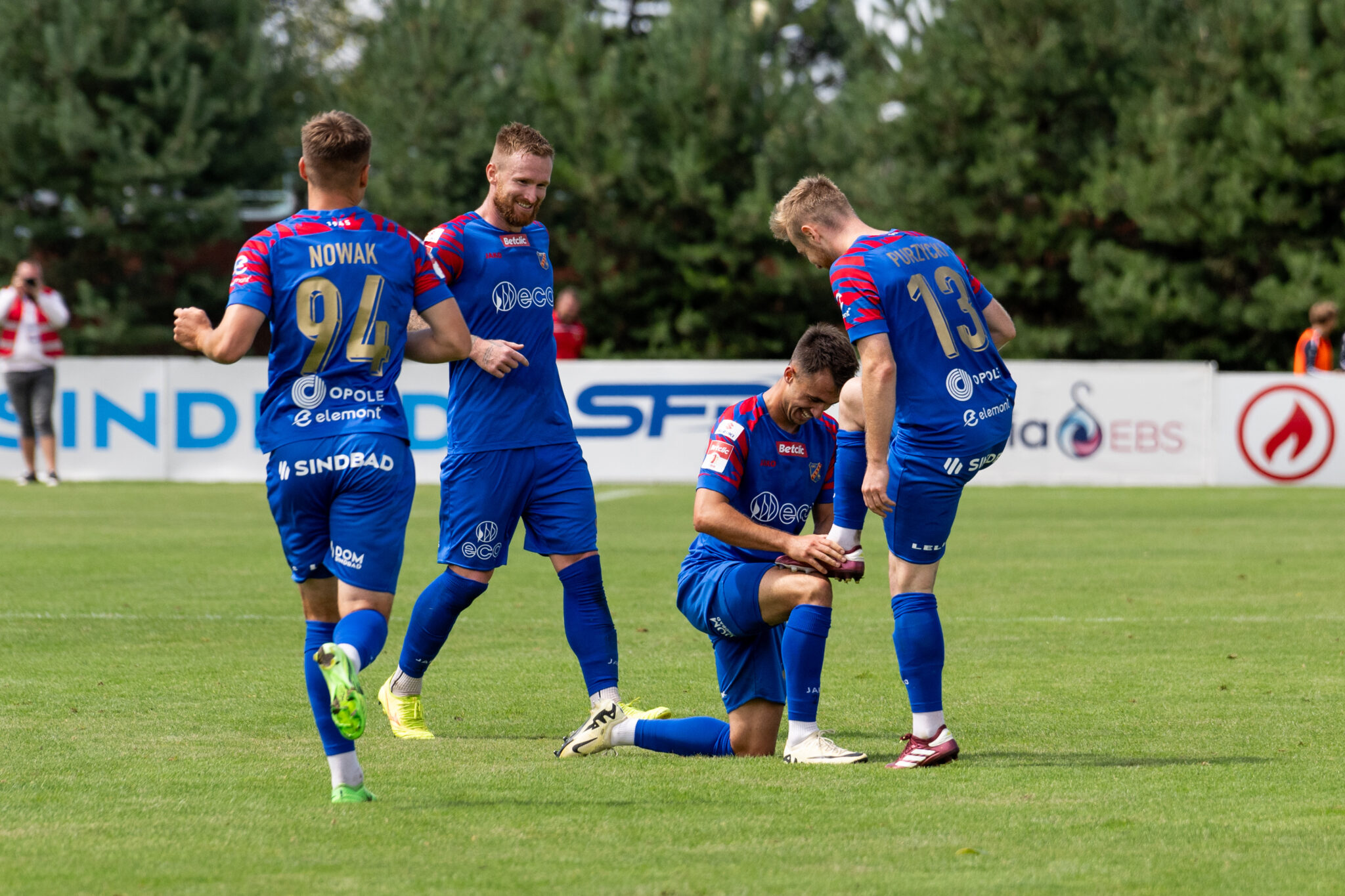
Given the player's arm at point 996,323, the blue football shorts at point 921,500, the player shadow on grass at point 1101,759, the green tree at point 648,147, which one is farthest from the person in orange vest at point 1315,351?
the blue football shorts at point 921,500

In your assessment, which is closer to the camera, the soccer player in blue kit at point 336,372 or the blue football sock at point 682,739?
the soccer player in blue kit at point 336,372

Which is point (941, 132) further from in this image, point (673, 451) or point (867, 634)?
point (867, 634)

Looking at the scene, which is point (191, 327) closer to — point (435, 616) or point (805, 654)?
point (435, 616)

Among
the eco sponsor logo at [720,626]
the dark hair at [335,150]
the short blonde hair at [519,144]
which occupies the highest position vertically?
the short blonde hair at [519,144]

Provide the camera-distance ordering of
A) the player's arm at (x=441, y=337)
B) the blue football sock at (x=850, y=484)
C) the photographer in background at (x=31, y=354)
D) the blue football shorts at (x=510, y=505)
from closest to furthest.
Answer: the player's arm at (x=441, y=337) < the blue football sock at (x=850, y=484) < the blue football shorts at (x=510, y=505) < the photographer in background at (x=31, y=354)

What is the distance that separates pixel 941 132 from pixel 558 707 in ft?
78.3

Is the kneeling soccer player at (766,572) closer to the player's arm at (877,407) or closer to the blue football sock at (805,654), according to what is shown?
the blue football sock at (805,654)

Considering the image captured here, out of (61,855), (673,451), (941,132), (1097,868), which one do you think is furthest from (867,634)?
(941,132)

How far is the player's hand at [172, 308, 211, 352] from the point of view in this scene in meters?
4.45

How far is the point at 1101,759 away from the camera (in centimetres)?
513

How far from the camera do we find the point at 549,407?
19.9ft

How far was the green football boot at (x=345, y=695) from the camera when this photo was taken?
414 cm

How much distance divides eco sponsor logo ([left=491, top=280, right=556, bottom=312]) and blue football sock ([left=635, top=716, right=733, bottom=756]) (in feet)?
5.17

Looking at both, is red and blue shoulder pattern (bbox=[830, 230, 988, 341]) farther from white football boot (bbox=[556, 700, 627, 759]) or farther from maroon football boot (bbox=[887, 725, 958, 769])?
white football boot (bbox=[556, 700, 627, 759])
